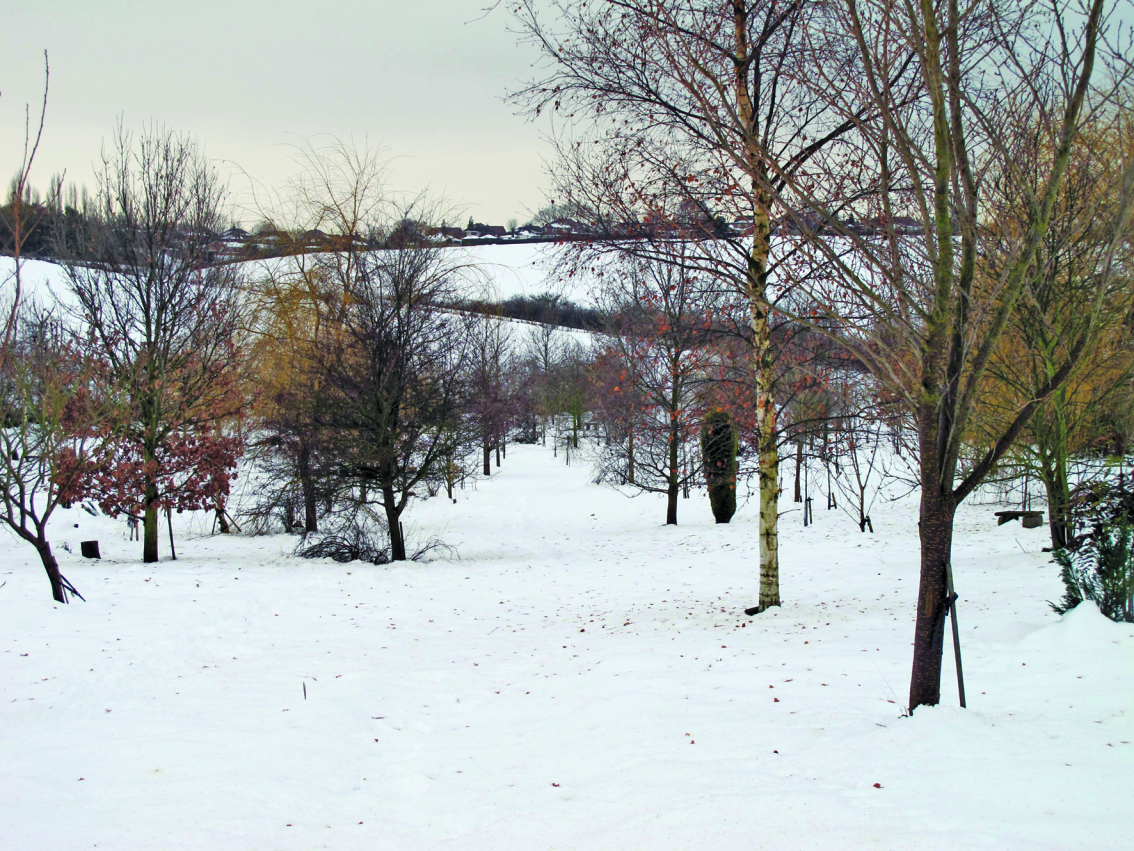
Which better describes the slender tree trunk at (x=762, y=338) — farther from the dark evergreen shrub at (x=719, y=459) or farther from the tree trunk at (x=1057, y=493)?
the dark evergreen shrub at (x=719, y=459)

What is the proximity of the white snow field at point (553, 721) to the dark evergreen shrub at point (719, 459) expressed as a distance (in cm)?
Answer: 703

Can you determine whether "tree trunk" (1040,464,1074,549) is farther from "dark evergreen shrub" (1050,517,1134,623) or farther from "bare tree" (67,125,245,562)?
"bare tree" (67,125,245,562)

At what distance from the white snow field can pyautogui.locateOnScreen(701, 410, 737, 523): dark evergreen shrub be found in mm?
7028

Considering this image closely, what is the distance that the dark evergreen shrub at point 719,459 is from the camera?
54.0 ft

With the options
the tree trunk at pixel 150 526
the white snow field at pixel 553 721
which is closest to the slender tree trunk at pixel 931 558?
the white snow field at pixel 553 721

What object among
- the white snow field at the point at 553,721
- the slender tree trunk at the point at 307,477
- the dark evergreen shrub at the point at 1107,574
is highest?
the slender tree trunk at the point at 307,477

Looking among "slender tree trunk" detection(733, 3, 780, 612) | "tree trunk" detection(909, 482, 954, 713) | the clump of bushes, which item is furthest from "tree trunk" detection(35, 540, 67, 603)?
the clump of bushes

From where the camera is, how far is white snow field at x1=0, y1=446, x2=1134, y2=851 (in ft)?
9.81

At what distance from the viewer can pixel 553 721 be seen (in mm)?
4625

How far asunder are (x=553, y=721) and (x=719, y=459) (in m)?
12.7

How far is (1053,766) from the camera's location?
123 inches

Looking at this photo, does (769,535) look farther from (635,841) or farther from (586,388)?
(586,388)

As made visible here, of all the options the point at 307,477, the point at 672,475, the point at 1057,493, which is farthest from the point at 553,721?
the point at 672,475

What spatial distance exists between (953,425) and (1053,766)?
1.61 m
